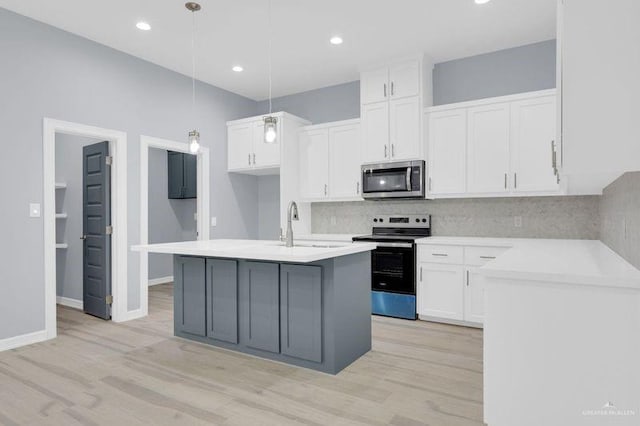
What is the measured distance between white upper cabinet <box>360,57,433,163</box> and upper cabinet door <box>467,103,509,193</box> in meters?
0.54

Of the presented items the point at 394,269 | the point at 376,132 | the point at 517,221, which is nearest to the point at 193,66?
the point at 376,132

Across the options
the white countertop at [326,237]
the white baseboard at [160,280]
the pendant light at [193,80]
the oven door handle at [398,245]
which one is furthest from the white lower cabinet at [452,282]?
the white baseboard at [160,280]

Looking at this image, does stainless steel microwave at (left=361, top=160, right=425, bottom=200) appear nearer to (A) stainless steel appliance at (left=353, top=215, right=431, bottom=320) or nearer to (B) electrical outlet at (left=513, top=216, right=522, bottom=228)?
(A) stainless steel appliance at (left=353, top=215, right=431, bottom=320)

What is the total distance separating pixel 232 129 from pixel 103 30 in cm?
206

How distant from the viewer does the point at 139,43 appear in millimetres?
4090

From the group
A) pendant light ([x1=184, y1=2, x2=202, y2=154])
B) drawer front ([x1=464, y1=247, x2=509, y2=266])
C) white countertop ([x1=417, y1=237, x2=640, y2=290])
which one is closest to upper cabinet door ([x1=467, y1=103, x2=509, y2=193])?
drawer front ([x1=464, y1=247, x2=509, y2=266])

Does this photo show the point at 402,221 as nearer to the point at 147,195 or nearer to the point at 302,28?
the point at 302,28

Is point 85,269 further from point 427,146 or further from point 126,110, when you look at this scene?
point 427,146

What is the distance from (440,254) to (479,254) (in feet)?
1.27

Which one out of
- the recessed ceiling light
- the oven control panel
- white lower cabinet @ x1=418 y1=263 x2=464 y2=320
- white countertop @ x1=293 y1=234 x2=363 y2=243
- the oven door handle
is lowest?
white lower cabinet @ x1=418 y1=263 x2=464 y2=320

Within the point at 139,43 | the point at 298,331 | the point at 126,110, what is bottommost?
the point at 298,331

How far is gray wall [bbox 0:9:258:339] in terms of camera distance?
134 inches

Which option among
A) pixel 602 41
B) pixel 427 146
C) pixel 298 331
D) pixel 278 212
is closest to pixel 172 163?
pixel 278 212

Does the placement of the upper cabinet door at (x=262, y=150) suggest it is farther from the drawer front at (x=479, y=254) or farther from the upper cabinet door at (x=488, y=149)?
the drawer front at (x=479, y=254)
